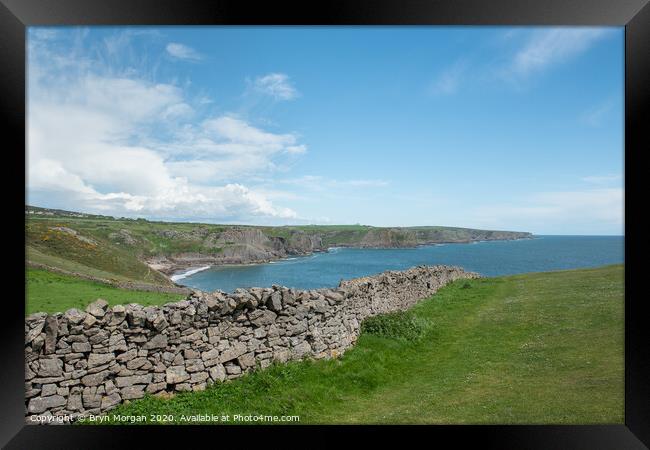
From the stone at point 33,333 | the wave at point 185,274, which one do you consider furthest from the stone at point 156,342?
the wave at point 185,274

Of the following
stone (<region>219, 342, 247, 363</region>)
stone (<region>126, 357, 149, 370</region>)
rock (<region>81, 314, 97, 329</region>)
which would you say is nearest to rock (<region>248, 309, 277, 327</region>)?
stone (<region>219, 342, 247, 363</region>)

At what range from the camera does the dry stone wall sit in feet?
15.7

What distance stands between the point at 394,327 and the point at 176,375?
17.7ft

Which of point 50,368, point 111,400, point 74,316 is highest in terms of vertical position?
point 74,316

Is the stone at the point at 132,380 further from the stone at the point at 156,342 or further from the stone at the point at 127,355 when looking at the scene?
the stone at the point at 156,342

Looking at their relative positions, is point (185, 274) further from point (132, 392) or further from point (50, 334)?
point (50, 334)

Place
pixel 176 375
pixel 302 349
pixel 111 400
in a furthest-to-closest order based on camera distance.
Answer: pixel 302 349 → pixel 176 375 → pixel 111 400

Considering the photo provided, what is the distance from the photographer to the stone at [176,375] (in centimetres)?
537

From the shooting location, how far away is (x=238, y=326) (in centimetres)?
609

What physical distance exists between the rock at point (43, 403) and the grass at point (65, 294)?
2616mm

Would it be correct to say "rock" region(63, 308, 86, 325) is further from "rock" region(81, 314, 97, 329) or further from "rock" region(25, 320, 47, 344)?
"rock" region(25, 320, 47, 344)

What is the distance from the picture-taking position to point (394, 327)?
8.70 m

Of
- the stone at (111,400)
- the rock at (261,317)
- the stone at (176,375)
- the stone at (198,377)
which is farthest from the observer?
the rock at (261,317)

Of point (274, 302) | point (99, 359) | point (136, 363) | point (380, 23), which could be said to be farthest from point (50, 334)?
point (380, 23)
